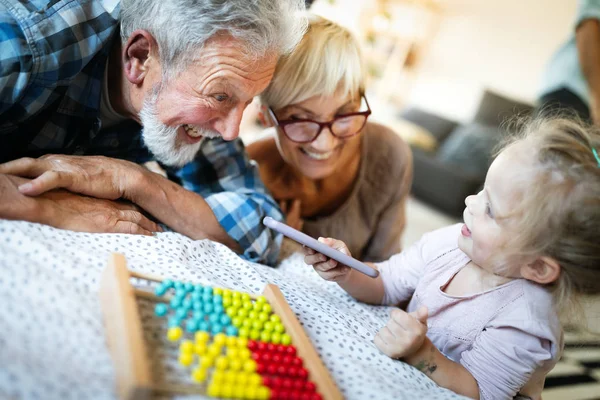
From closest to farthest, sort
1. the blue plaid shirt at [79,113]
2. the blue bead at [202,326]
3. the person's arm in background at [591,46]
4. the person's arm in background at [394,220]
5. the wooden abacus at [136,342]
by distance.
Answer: the wooden abacus at [136,342]
the blue bead at [202,326]
the blue plaid shirt at [79,113]
the person's arm in background at [394,220]
the person's arm in background at [591,46]

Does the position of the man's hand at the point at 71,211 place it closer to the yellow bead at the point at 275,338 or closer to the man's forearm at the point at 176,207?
the man's forearm at the point at 176,207

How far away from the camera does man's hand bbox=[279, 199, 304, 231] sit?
1810mm

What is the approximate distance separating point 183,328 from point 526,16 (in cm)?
633

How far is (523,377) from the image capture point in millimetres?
999

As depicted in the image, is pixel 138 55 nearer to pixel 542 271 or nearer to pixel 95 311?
pixel 95 311

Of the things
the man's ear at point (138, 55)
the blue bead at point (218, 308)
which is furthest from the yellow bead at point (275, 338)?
the man's ear at point (138, 55)

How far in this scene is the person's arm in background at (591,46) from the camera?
7.93 feet

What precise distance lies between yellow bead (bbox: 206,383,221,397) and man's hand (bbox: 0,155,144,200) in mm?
564

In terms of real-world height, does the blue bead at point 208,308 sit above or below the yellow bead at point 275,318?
above

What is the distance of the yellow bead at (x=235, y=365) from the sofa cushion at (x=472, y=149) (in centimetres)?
448

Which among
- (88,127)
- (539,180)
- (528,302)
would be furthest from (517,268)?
(88,127)

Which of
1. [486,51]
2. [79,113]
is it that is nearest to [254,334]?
[79,113]

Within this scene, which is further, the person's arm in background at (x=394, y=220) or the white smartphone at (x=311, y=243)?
the person's arm in background at (x=394, y=220)

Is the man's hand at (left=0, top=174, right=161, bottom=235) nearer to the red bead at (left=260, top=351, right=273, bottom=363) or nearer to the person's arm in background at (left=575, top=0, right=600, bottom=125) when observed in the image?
the red bead at (left=260, top=351, right=273, bottom=363)
